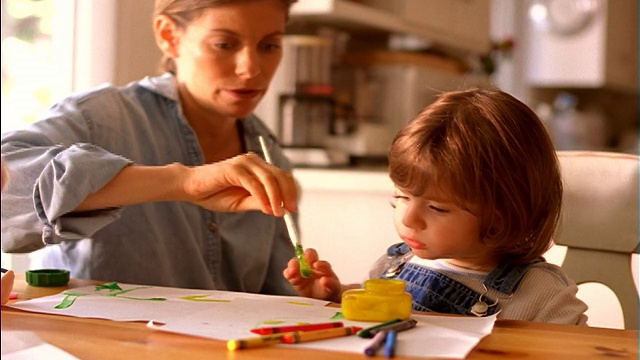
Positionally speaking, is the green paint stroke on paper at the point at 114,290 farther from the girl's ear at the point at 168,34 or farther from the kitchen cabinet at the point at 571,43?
the kitchen cabinet at the point at 571,43

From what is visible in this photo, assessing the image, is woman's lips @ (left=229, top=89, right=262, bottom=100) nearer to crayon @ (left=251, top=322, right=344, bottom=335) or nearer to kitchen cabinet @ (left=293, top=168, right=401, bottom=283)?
crayon @ (left=251, top=322, right=344, bottom=335)

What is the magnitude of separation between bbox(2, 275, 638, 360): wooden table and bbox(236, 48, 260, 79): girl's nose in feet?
2.16

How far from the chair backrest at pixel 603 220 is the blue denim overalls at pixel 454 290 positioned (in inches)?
8.7

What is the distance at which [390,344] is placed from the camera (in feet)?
2.85

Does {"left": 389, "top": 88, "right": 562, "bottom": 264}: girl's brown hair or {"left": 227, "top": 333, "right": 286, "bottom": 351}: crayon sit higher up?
{"left": 389, "top": 88, "right": 562, "bottom": 264}: girl's brown hair

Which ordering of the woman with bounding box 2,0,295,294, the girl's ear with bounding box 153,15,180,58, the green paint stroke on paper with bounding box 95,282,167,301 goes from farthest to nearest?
the girl's ear with bounding box 153,15,180,58
the woman with bounding box 2,0,295,294
the green paint stroke on paper with bounding box 95,282,167,301

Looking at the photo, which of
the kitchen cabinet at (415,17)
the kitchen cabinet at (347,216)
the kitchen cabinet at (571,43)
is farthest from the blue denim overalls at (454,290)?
the kitchen cabinet at (571,43)

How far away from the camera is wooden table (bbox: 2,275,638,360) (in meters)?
0.86

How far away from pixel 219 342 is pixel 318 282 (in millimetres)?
409

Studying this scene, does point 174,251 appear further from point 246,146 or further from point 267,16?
point 267,16

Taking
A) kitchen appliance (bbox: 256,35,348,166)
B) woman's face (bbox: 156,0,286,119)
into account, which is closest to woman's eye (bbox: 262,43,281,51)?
woman's face (bbox: 156,0,286,119)

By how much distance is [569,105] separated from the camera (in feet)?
17.1

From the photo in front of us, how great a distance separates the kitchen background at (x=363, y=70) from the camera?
2.03 meters

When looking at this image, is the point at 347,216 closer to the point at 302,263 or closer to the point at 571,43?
the point at 302,263
